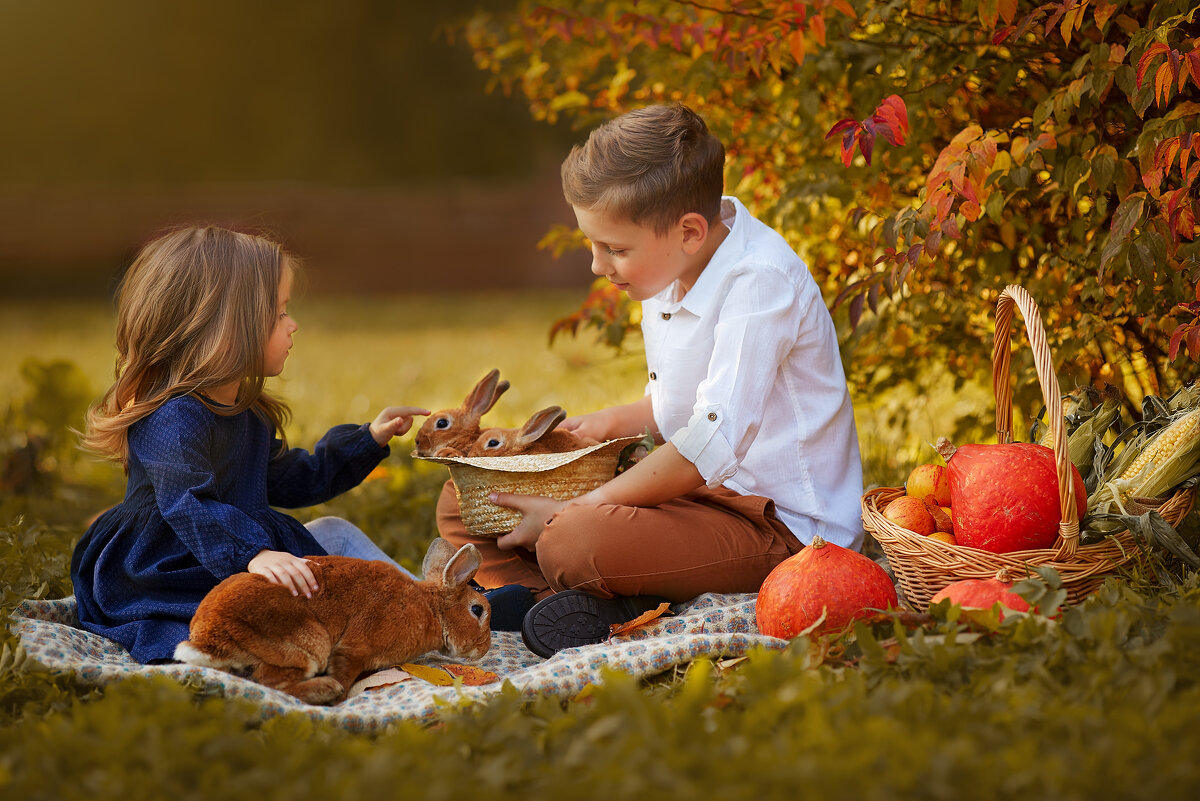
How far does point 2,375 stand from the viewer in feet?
22.3

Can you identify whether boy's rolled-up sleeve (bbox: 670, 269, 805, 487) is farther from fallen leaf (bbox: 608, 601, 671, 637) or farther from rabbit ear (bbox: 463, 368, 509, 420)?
rabbit ear (bbox: 463, 368, 509, 420)

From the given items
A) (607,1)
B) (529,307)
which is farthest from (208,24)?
(607,1)

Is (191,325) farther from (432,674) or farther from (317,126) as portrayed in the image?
(317,126)

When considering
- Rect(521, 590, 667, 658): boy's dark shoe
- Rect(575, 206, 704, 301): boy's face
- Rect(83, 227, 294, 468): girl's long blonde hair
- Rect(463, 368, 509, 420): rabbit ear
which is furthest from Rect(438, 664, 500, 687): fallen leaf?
Rect(575, 206, 704, 301): boy's face

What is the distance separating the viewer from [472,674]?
2311mm

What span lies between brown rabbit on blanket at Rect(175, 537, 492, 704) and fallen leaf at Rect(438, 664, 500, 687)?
0.03 meters

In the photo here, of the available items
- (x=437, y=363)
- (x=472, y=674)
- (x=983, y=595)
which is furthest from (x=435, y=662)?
(x=437, y=363)

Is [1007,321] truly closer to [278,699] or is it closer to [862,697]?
[862,697]

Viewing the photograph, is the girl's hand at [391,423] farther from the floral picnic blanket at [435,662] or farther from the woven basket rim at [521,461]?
the floral picnic blanket at [435,662]

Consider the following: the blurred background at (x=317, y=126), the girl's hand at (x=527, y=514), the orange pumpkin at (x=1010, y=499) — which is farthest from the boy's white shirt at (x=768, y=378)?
the blurred background at (x=317, y=126)

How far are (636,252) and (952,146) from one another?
34.1 inches

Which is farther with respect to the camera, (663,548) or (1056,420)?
(663,548)

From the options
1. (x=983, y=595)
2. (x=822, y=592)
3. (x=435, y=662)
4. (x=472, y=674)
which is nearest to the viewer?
(x=983, y=595)

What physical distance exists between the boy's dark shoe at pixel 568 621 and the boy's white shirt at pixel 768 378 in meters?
0.44
